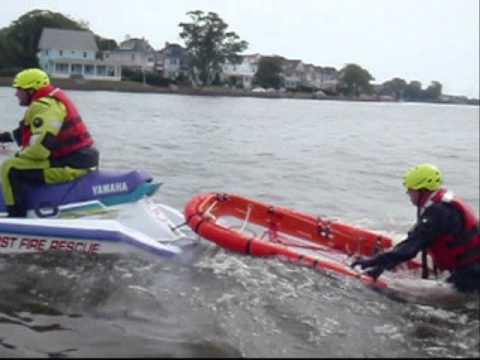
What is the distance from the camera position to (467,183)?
17.9m

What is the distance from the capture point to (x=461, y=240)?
673 centimetres

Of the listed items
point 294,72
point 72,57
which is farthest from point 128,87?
point 294,72

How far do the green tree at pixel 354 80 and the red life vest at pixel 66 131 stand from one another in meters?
101

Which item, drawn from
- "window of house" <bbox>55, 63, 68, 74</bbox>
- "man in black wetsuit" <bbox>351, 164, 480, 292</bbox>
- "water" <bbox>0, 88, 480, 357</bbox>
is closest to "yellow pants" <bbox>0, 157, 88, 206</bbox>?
"water" <bbox>0, 88, 480, 357</bbox>

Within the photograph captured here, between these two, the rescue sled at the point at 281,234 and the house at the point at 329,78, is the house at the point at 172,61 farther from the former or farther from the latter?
the rescue sled at the point at 281,234

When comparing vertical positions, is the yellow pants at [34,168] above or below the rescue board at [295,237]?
above

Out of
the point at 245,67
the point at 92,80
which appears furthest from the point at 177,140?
the point at 245,67

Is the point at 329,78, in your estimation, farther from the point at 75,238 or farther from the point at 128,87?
the point at 75,238

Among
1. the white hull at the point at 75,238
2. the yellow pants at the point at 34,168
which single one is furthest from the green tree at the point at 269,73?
the white hull at the point at 75,238

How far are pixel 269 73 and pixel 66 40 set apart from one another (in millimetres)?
27319

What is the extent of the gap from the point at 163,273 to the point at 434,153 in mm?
20359

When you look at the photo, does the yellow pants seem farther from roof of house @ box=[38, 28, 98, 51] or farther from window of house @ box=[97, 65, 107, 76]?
window of house @ box=[97, 65, 107, 76]

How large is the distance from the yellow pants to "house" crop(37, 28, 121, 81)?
66675mm

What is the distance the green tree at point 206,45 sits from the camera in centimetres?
8594
